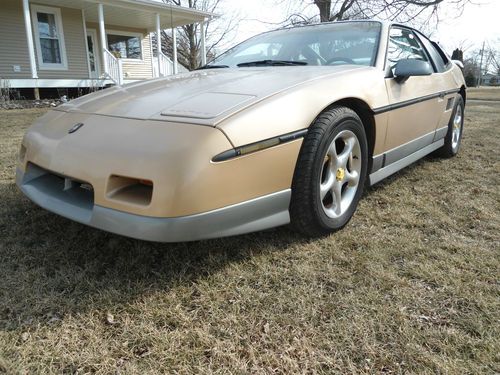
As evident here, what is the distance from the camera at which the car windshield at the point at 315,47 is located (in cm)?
281

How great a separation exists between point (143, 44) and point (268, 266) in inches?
646

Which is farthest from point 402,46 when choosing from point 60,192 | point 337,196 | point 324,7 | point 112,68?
point 324,7

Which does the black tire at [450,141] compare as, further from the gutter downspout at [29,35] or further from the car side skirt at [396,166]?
the gutter downspout at [29,35]

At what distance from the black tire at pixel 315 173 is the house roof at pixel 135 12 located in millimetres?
11075

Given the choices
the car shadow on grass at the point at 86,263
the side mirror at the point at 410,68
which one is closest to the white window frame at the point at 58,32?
the car shadow on grass at the point at 86,263

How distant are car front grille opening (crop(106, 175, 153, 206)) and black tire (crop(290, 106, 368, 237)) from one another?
0.74 m

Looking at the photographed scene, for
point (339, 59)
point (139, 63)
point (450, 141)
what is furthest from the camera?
point (139, 63)

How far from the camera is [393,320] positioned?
1553 mm

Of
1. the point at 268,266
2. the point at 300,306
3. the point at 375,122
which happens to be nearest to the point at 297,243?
the point at 268,266

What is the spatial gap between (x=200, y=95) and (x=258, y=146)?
1.58 ft

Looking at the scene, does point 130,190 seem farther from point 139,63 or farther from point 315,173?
point 139,63

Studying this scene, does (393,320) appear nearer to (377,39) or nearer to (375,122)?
(375,122)

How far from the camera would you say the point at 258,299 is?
1701mm

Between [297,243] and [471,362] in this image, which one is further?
[297,243]
